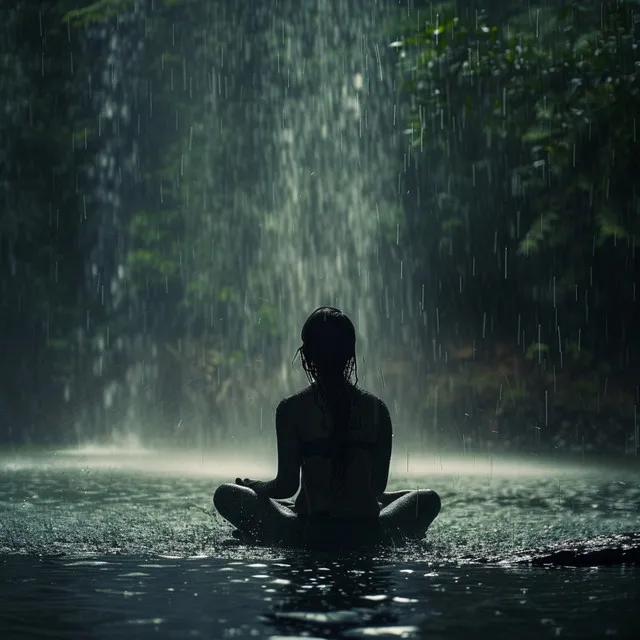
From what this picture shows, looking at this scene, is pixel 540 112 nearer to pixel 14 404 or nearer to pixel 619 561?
pixel 619 561

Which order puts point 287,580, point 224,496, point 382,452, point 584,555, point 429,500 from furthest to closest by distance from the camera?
1. point 429,500
2. point 224,496
3. point 382,452
4. point 584,555
5. point 287,580

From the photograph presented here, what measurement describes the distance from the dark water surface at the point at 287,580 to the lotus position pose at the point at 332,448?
8.0 inches

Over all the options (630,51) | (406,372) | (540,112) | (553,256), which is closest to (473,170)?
(553,256)

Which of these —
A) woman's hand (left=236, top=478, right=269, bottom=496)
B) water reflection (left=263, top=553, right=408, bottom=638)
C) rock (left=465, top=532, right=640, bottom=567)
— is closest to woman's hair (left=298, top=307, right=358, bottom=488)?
woman's hand (left=236, top=478, right=269, bottom=496)

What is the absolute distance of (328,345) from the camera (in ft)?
22.1

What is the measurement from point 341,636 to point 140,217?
2365 centimetres

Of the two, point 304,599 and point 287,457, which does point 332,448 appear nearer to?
point 287,457

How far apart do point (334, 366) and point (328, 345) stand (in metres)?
0.13

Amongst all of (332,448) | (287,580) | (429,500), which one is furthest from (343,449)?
(287,580)

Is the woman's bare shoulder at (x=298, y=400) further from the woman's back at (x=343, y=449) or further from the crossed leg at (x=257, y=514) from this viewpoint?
the crossed leg at (x=257, y=514)

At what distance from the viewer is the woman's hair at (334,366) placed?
671cm

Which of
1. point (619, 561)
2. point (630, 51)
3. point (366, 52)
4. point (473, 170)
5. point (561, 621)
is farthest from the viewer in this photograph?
point (366, 52)

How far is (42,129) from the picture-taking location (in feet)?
93.4

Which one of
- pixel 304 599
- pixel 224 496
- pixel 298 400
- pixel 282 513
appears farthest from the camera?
pixel 224 496
